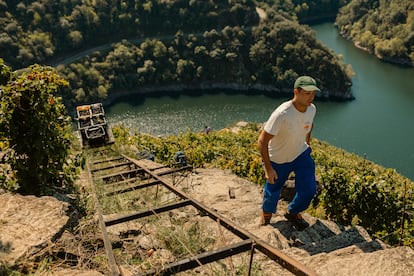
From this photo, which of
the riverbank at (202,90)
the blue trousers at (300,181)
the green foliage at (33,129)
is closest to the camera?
the green foliage at (33,129)

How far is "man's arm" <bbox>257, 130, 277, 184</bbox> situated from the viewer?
4840mm

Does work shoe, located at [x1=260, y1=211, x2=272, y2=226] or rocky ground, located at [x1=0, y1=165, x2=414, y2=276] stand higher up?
rocky ground, located at [x1=0, y1=165, x2=414, y2=276]

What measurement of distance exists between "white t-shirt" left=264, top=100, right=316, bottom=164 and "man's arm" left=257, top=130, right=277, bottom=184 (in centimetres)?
8

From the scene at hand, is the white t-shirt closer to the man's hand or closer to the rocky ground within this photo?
the man's hand

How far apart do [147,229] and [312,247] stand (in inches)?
75.0

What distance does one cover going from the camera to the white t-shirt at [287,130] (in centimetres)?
479

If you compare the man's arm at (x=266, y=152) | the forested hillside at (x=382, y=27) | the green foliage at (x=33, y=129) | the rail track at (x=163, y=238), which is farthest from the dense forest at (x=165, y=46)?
the man's arm at (x=266, y=152)

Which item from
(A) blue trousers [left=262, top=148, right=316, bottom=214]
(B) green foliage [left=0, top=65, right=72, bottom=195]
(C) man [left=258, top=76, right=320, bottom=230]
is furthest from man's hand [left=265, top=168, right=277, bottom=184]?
(B) green foliage [left=0, top=65, right=72, bottom=195]

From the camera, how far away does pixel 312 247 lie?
433 cm

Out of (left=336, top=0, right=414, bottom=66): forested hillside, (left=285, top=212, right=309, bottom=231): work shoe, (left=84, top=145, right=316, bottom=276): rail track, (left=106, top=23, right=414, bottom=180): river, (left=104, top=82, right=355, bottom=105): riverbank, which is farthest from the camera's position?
(left=336, top=0, right=414, bottom=66): forested hillside

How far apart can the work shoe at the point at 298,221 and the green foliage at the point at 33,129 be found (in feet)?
10.9

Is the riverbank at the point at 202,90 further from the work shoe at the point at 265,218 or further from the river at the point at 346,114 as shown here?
the work shoe at the point at 265,218

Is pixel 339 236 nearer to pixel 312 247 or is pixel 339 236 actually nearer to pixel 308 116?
pixel 312 247

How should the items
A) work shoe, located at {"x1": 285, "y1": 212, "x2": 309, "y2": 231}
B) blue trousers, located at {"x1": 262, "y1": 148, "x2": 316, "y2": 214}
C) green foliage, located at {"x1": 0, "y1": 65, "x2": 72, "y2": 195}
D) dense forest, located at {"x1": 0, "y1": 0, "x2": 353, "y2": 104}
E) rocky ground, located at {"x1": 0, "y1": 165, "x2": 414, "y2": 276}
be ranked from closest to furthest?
rocky ground, located at {"x1": 0, "y1": 165, "x2": 414, "y2": 276} → green foliage, located at {"x1": 0, "y1": 65, "x2": 72, "y2": 195} → blue trousers, located at {"x1": 262, "y1": 148, "x2": 316, "y2": 214} → work shoe, located at {"x1": 285, "y1": 212, "x2": 309, "y2": 231} → dense forest, located at {"x1": 0, "y1": 0, "x2": 353, "y2": 104}
